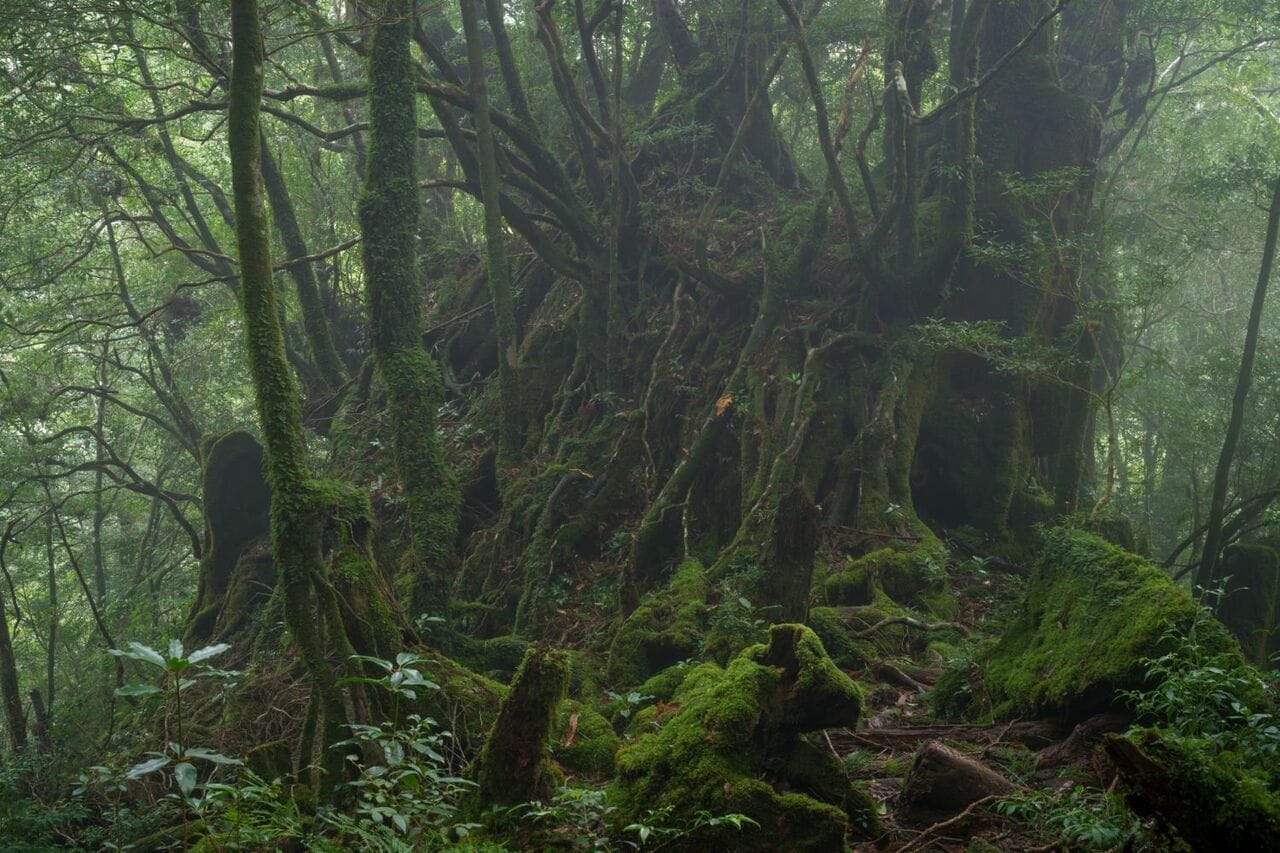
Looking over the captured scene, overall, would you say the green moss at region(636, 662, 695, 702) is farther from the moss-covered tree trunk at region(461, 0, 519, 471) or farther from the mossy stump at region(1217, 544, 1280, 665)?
the mossy stump at region(1217, 544, 1280, 665)

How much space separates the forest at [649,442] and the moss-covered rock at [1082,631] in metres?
0.03

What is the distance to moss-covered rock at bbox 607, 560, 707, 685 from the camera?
7.60 meters

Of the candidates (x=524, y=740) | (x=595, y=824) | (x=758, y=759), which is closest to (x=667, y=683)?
(x=524, y=740)

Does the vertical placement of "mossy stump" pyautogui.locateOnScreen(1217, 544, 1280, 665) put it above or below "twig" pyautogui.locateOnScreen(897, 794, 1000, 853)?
below

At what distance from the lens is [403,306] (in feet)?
30.5

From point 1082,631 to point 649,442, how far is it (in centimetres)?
692

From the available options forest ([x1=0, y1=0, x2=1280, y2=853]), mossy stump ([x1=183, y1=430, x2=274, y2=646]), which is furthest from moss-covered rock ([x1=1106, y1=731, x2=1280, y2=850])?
mossy stump ([x1=183, y1=430, x2=274, y2=646])

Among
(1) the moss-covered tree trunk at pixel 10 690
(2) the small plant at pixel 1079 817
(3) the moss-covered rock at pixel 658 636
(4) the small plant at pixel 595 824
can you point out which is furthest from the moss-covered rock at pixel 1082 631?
(1) the moss-covered tree trunk at pixel 10 690

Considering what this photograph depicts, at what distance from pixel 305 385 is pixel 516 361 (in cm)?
565

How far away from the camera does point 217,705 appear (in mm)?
8445

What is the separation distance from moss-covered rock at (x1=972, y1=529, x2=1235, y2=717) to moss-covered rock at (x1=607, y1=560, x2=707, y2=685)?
8.62ft

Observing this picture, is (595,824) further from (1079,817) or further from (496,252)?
(496,252)

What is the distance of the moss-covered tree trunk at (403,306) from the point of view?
8.60 metres

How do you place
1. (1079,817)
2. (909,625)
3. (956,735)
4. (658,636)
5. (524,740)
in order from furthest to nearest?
1. (658,636)
2. (909,625)
3. (956,735)
4. (524,740)
5. (1079,817)
